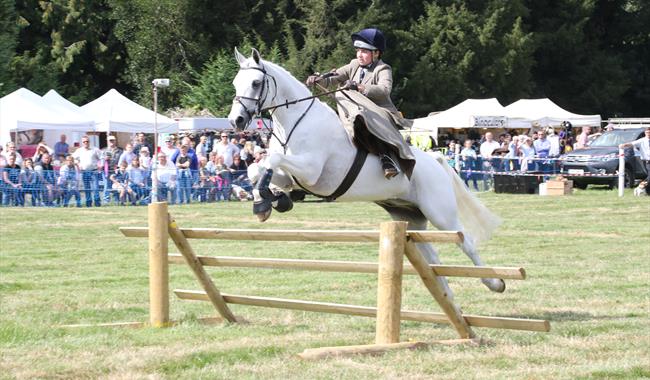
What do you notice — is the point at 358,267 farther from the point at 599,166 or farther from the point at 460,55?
the point at 460,55

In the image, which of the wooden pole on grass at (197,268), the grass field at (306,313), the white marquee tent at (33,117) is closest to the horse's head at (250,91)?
the wooden pole on grass at (197,268)

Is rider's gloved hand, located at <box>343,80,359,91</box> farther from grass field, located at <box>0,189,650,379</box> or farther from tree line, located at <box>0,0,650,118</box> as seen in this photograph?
tree line, located at <box>0,0,650,118</box>

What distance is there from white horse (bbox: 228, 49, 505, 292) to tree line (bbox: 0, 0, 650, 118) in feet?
134

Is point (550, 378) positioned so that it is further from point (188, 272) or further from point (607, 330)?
point (188, 272)

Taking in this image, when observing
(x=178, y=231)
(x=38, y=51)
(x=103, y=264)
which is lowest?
(x=103, y=264)

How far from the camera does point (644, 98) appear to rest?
215ft

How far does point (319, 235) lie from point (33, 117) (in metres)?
24.5

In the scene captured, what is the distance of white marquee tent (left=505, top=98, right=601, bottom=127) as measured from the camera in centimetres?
4300

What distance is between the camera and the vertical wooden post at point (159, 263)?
9.57 m

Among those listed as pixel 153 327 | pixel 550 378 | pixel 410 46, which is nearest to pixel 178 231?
pixel 153 327

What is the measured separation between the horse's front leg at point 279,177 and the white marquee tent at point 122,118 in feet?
79.7

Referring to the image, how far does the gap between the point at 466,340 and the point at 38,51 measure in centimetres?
5095

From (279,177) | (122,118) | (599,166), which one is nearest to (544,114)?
(599,166)

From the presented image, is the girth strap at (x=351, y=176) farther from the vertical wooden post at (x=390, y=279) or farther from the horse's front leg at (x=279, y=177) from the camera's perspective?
the vertical wooden post at (x=390, y=279)
